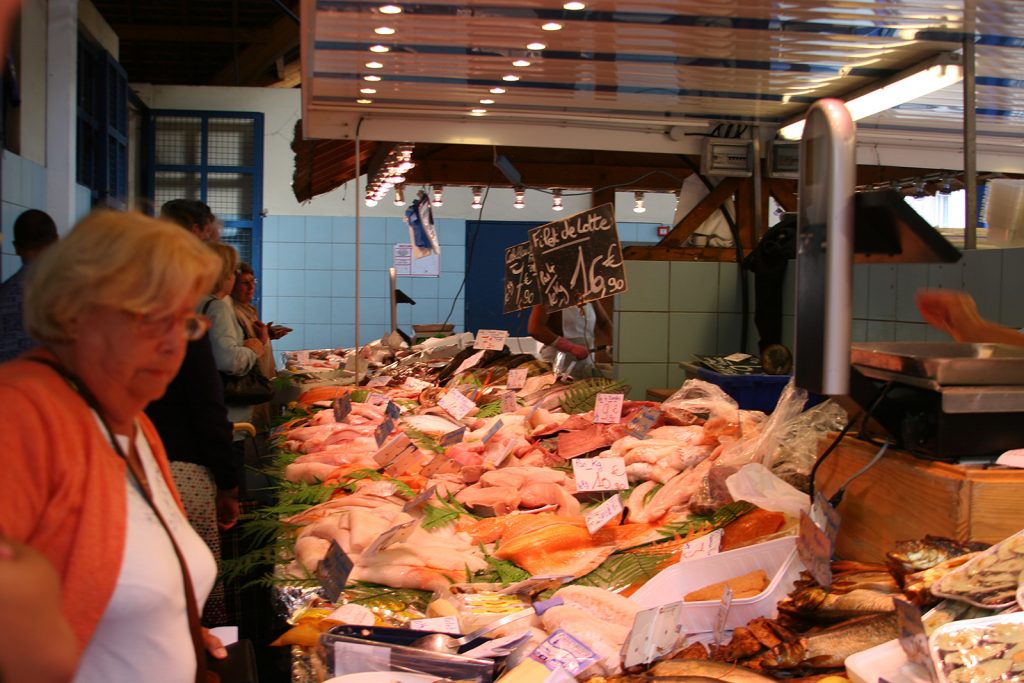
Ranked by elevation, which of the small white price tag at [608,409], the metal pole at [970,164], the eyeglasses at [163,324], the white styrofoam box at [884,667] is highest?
the metal pole at [970,164]

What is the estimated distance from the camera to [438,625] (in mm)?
2168

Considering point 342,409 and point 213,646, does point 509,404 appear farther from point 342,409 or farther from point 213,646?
point 213,646

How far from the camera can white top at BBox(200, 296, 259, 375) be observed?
4285mm

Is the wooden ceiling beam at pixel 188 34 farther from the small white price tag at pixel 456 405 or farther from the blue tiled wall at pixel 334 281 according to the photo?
the small white price tag at pixel 456 405

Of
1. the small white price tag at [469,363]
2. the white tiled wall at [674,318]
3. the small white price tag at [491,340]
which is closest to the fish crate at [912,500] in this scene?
the white tiled wall at [674,318]

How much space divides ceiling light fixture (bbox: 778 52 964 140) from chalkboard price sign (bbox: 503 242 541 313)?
1.90 metres

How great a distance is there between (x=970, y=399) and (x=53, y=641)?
5.78ft

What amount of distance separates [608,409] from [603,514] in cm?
142

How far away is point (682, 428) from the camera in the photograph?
3.84m

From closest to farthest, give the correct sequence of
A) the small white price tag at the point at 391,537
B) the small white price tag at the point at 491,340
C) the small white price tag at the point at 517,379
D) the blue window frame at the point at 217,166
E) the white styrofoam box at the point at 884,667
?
the white styrofoam box at the point at 884,667, the small white price tag at the point at 391,537, the small white price tag at the point at 517,379, the small white price tag at the point at 491,340, the blue window frame at the point at 217,166

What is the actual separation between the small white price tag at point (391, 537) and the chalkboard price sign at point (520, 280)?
318 cm

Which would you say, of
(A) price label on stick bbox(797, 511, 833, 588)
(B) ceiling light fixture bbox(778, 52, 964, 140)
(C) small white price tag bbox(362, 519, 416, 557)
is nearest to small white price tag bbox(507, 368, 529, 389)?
(B) ceiling light fixture bbox(778, 52, 964, 140)

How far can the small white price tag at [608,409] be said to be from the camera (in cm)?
422

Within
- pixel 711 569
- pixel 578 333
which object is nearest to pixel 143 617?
pixel 711 569
